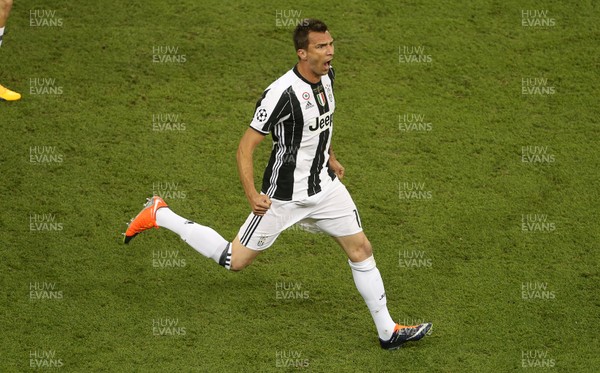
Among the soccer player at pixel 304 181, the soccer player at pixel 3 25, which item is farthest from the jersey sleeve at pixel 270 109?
the soccer player at pixel 3 25

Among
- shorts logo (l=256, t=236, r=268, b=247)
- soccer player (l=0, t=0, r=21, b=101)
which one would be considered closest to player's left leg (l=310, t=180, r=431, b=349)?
shorts logo (l=256, t=236, r=268, b=247)

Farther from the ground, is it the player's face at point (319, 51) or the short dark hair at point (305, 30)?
the short dark hair at point (305, 30)

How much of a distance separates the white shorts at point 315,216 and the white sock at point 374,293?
274 mm

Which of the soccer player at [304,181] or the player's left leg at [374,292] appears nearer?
the soccer player at [304,181]

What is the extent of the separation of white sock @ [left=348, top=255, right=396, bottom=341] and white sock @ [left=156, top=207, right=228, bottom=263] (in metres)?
1.03

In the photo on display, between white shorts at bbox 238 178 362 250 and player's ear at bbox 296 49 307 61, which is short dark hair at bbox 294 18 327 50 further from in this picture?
white shorts at bbox 238 178 362 250

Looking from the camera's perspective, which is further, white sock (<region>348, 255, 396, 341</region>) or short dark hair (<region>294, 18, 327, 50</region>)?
white sock (<region>348, 255, 396, 341</region>)

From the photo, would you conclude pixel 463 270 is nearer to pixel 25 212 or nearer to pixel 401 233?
pixel 401 233

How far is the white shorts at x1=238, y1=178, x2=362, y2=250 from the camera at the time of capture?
24.6 ft

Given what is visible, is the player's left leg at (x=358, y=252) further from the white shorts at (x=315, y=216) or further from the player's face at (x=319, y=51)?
the player's face at (x=319, y=51)

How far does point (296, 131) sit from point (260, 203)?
0.58m

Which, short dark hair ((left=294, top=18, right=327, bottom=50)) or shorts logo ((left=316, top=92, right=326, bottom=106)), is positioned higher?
short dark hair ((left=294, top=18, right=327, bottom=50))

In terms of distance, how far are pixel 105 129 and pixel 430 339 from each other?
163 inches

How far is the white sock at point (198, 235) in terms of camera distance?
308 inches
